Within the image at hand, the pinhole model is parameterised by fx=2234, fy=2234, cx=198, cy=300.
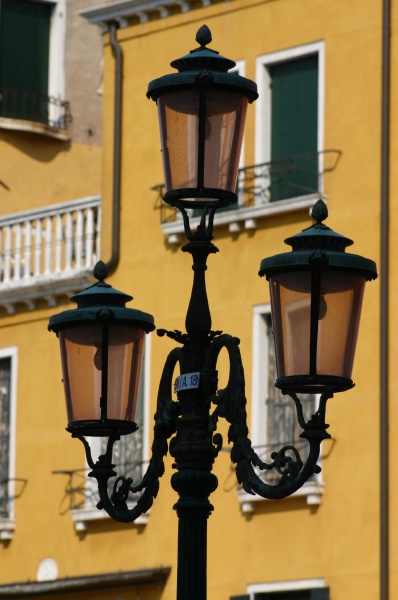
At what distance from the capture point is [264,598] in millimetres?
23766

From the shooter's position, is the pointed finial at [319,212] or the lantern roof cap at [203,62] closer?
the pointed finial at [319,212]

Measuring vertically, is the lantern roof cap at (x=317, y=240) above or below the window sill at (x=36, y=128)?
below

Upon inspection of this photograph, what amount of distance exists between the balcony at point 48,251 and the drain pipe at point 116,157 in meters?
0.27

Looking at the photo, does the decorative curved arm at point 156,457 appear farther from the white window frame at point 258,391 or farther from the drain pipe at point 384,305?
the white window frame at point 258,391

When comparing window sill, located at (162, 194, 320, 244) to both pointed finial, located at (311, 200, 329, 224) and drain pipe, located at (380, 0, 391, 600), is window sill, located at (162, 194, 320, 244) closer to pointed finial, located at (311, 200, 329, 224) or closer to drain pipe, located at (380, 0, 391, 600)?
drain pipe, located at (380, 0, 391, 600)

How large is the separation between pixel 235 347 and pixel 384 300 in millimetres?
12459

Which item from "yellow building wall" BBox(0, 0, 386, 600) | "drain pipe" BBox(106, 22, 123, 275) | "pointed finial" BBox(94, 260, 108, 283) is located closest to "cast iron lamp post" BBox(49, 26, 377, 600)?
"pointed finial" BBox(94, 260, 108, 283)

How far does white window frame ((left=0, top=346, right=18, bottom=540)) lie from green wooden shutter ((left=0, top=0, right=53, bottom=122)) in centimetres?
493

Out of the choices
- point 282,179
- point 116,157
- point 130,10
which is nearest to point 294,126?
point 282,179

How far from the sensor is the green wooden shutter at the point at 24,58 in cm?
3141

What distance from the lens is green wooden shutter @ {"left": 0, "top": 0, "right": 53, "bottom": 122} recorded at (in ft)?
103

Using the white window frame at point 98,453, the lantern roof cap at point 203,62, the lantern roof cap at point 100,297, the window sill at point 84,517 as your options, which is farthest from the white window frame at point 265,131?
the lantern roof cap at point 203,62
